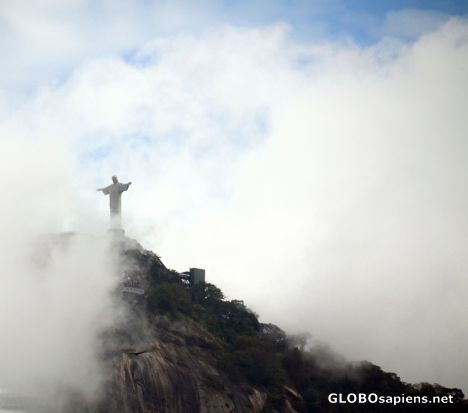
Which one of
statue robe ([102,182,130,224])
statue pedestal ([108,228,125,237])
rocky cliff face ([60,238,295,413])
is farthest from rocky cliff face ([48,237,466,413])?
statue robe ([102,182,130,224])

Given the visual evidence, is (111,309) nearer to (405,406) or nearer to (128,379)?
(128,379)

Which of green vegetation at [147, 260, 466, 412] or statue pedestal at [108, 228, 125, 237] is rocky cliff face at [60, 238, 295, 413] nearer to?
statue pedestal at [108, 228, 125, 237]

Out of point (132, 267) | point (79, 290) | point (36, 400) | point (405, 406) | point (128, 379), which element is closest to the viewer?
point (36, 400)

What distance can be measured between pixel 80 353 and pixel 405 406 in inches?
1959

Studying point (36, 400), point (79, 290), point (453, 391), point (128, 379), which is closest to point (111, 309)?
point (79, 290)

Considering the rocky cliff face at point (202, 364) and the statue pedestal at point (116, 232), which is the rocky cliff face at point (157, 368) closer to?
the rocky cliff face at point (202, 364)

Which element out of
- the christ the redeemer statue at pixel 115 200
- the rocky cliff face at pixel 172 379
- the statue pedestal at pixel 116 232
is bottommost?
the rocky cliff face at pixel 172 379

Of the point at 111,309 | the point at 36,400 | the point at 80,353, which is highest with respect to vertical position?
the point at 111,309

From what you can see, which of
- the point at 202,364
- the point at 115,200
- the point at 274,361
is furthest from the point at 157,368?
the point at 115,200

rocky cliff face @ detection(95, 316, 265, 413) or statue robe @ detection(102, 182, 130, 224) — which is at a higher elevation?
statue robe @ detection(102, 182, 130, 224)

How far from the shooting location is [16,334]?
3307 inches

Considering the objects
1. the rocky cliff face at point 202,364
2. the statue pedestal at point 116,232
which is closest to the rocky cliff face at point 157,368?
the rocky cliff face at point 202,364

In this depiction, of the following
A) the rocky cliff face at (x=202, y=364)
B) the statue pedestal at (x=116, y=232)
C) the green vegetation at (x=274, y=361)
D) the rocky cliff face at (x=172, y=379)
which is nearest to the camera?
the rocky cliff face at (x=172, y=379)

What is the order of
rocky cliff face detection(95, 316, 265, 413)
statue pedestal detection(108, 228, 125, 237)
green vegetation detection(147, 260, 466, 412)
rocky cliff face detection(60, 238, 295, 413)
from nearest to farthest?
rocky cliff face detection(60, 238, 295, 413) → rocky cliff face detection(95, 316, 265, 413) → green vegetation detection(147, 260, 466, 412) → statue pedestal detection(108, 228, 125, 237)
